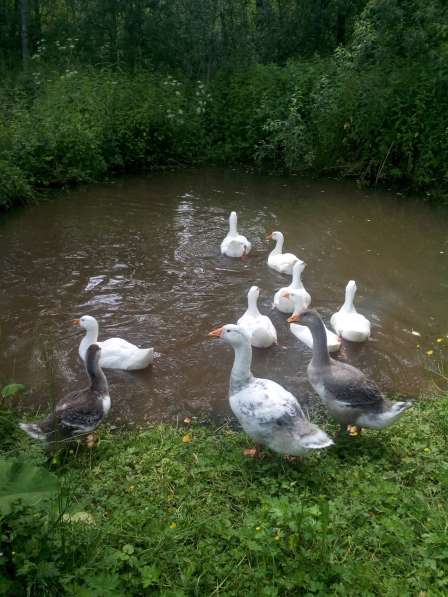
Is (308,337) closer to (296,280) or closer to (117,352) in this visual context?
(296,280)

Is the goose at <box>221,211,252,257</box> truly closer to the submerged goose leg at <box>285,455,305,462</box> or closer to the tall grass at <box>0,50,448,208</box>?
the tall grass at <box>0,50,448,208</box>

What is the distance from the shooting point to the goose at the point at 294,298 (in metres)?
7.05

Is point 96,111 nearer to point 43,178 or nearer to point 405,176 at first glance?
point 43,178

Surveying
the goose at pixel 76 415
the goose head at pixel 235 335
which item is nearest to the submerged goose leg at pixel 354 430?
the goose head at pixel 235 335

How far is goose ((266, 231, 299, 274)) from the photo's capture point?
8.27 metres

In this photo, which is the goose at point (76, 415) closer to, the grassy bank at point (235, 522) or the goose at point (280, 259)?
the grassy bank at point (235, 522)

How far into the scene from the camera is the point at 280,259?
8.38 metres

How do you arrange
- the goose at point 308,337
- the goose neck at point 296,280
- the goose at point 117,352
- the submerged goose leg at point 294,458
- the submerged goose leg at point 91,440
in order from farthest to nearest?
the goose neck at point 296,280
the goose at point 308,337
the goose at point 117,352
the submerged goose leg at point 91,440
the submerged goose leg at point 294,458

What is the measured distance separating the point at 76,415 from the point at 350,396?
2.14m

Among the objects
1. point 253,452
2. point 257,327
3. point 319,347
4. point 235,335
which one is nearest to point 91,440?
point 253,452

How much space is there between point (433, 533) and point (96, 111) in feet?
38.1

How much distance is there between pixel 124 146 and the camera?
13.3m

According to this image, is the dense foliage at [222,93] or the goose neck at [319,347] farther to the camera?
the dense foliage at [222,93]

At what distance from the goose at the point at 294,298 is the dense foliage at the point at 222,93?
5.46m
